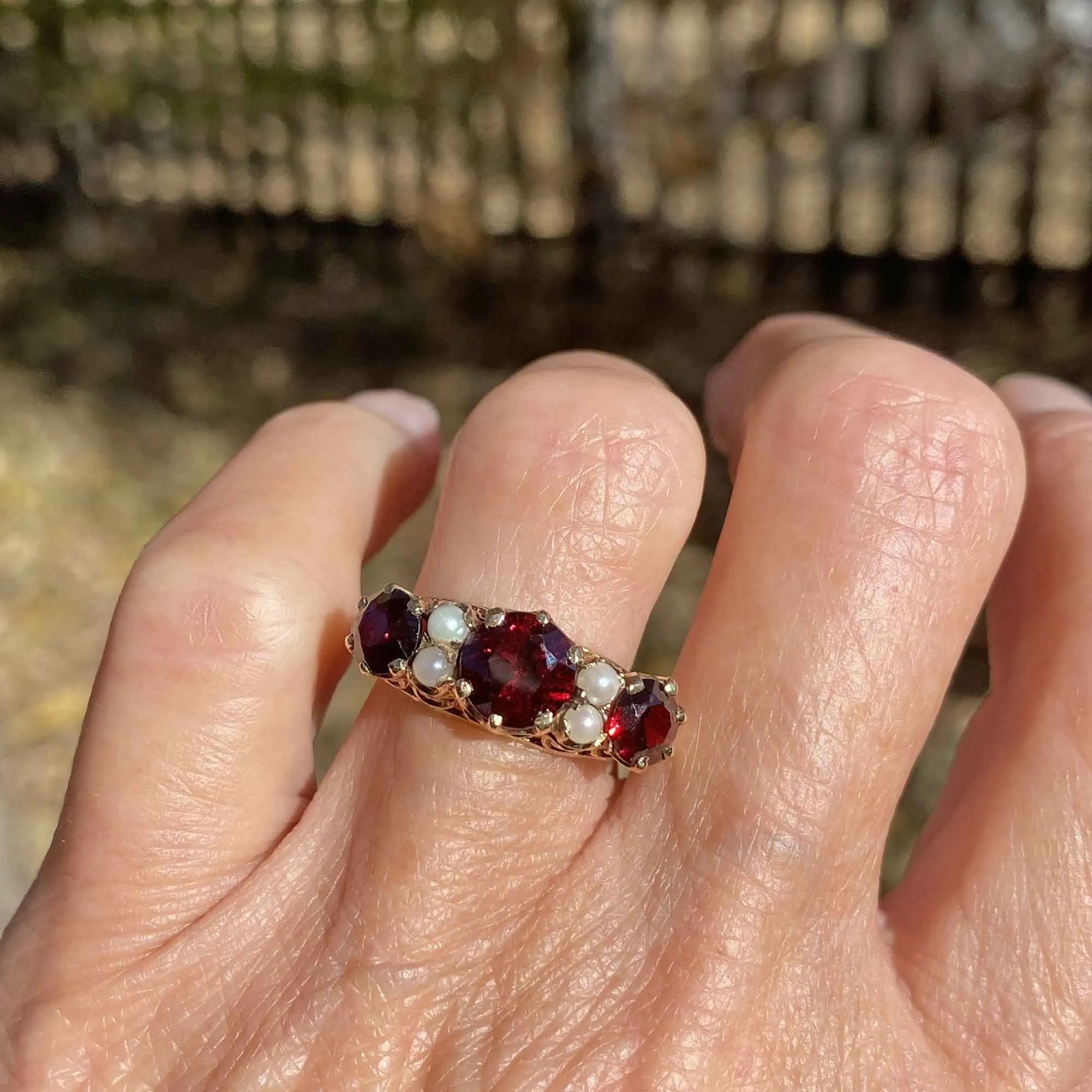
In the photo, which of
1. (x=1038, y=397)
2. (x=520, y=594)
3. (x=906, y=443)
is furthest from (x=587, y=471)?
(x=1038, y=397)

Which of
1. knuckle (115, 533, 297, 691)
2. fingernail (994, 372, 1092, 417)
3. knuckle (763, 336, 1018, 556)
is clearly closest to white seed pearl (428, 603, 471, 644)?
knuckle (115, 533, 297, 691)

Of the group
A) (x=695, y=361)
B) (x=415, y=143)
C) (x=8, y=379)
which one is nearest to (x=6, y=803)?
(x=8, y=379)

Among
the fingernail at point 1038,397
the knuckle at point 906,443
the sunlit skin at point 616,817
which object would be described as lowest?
the sunlit skin at point 616,817

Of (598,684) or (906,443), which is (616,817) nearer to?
(598,684)

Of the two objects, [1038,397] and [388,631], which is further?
[1038,397]

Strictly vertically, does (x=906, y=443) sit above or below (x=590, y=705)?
above

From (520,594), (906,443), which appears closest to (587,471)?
(520,594)

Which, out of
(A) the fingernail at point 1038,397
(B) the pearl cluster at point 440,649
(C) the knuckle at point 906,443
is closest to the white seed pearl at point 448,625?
(B) the pearl cluster at point 440,649

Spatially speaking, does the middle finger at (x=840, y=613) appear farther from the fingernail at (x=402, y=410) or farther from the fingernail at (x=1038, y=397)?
the fingernail at (x=402, y=410)
